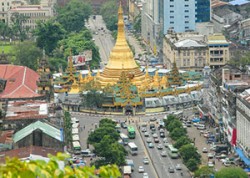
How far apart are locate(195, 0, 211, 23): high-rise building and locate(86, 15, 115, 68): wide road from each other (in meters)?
12.7

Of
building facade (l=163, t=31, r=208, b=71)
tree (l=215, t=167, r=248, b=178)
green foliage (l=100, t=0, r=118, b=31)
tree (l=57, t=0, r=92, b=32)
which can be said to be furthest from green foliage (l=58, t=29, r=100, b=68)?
tree (l=215, t=167, r=248, b=178)

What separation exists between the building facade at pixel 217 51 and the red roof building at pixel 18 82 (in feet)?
79.3

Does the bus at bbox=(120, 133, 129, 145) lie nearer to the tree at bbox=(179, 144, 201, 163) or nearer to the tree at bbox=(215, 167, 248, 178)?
the tree at bbox=(179, 144, 201, 163)

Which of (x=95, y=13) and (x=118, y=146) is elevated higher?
(x=118, y=146)

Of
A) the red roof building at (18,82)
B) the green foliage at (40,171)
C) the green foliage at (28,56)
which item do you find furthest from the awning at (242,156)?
the green foliage at (40,171)

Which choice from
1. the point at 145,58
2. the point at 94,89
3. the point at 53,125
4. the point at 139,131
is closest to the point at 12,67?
the point at 94,89

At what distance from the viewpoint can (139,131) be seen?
67.6 metres

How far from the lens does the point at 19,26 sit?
126188 millimetres

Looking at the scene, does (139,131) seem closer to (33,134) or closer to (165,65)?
(33,134)

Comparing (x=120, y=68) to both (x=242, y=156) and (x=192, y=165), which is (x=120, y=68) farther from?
(x=192, y=165)

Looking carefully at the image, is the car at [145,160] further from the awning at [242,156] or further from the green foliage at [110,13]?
the green foliage at [110,13]

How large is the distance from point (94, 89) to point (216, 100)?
1311 centimetres

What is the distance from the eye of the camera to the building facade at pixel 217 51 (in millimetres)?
91500

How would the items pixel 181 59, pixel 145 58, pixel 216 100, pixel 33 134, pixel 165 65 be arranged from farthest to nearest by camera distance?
pixel 145 58, pixel 165 65, pixel 181 59, pixel 216 100, pixel 33 134
